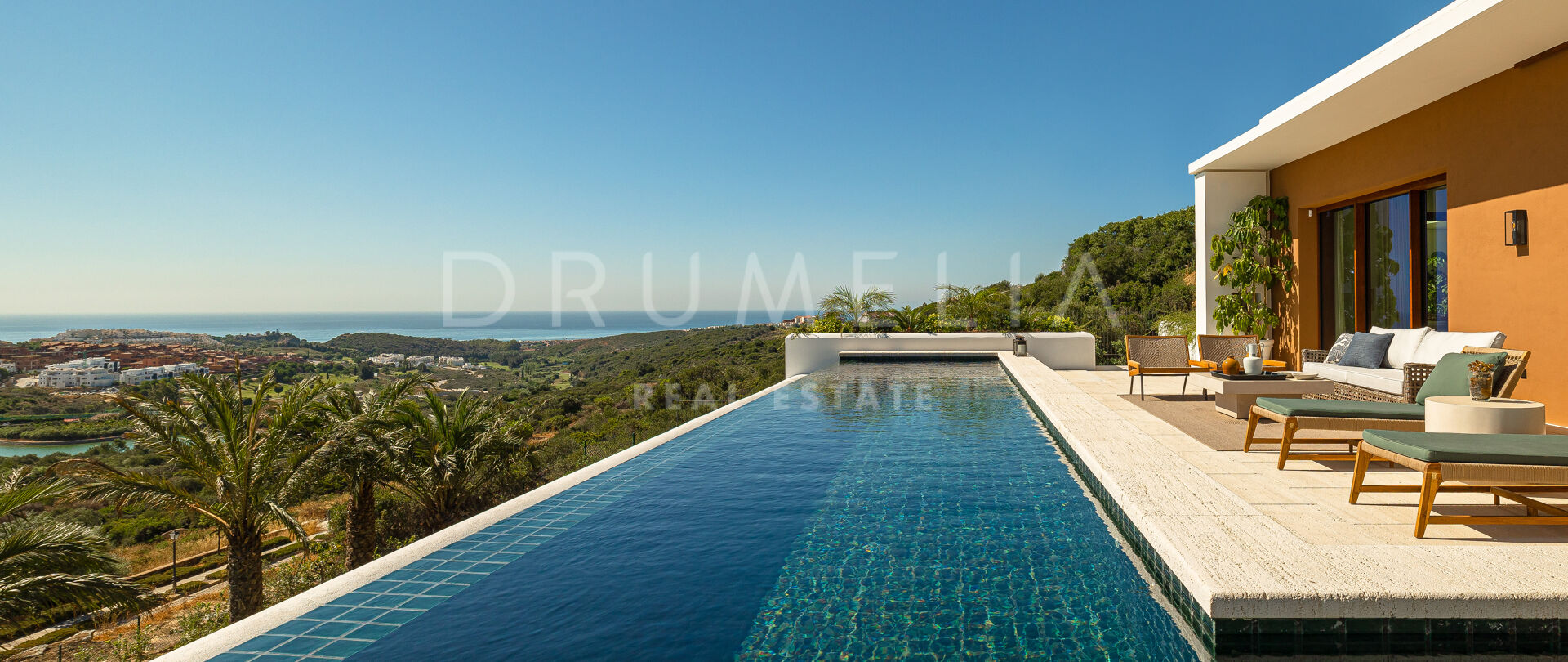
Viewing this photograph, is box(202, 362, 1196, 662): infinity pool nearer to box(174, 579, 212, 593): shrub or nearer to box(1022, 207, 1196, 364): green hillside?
box(174, 579, 212, 593): shrub

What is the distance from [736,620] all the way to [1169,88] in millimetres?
17733

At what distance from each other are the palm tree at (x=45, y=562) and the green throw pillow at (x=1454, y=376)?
10035 mm

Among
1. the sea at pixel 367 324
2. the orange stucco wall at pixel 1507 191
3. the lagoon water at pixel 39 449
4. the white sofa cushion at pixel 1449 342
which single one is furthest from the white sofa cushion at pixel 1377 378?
the lagoon water at pixel 39 449

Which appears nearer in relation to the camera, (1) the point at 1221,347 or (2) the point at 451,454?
(1) the point at 1221,347

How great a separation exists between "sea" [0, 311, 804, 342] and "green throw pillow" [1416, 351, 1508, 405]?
39.5 ft

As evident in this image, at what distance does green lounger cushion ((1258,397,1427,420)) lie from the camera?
386cm

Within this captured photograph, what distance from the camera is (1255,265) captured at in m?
9.88

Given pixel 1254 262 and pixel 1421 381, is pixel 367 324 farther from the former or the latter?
pixel 1421 381

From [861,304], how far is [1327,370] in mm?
8590

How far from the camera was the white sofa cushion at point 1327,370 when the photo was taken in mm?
6742

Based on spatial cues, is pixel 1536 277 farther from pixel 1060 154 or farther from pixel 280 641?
pixel 1060 154

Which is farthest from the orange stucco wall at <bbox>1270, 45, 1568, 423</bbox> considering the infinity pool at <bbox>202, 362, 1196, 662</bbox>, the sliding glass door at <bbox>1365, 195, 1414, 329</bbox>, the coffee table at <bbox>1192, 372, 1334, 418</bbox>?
the infinity pool at <bbox>202, 362, 1196, 662</bbox>

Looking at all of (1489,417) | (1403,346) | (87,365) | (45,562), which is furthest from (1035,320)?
(87,365)

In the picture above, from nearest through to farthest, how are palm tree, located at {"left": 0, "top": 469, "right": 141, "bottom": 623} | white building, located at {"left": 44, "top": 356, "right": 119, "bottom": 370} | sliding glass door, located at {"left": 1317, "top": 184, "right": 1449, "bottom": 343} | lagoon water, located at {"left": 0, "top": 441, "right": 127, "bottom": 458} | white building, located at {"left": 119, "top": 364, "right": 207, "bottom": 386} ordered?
palm tree, located at {"left": 0, "top": 469, "right": 141, "bottom": 623}
sliding glass door, located at {"left": 1317, "top": 184, "right": 1449, "bottom": 343}
white building, located at {"left": 119, "top": 364, "right": 207, "bottom": 386}
lagoon water, located at {"left": 0, "top": 441, "right": 127, "bottom": 458}
white building, located at {"left": 44, "top": 356, "right": 119, "bottom": 370}
